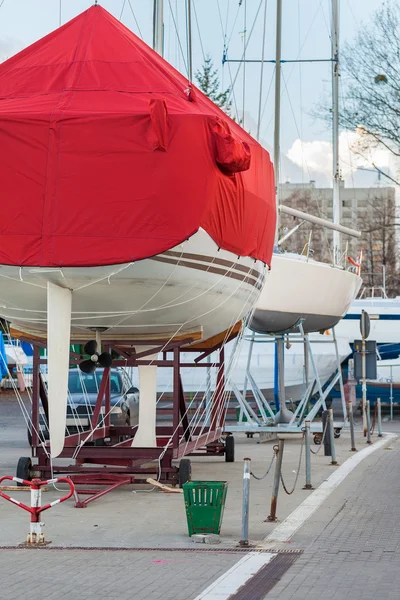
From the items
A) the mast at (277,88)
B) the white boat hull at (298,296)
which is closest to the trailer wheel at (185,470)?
the white boat hull at (298,296)

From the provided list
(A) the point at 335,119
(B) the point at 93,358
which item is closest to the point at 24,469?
(B) the point at 93,358

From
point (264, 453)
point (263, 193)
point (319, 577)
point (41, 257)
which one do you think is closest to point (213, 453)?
point (264, 453)

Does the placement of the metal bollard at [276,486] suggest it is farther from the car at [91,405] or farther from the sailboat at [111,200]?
the car at [91,405]

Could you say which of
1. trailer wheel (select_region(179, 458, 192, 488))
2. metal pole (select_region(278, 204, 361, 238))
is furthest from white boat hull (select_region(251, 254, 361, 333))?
trailer wheel (select_region(179, 458, 192, 488))

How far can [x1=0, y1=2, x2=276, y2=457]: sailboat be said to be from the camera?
13.0 m

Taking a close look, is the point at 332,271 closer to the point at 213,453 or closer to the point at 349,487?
the point at 213,453

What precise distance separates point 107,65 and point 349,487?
691 cm

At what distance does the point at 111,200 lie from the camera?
12992 mm

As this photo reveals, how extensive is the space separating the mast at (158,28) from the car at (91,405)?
6.15 metres

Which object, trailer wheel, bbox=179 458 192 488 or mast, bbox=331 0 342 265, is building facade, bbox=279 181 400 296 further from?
trailer wheel, bbox=179 458 192 488

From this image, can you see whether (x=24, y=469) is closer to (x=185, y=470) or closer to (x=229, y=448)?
(x=185, y=470)

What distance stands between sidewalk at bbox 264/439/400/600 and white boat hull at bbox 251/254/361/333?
8.57 meters

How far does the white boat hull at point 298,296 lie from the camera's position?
24.4 m

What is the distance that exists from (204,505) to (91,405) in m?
12.9
